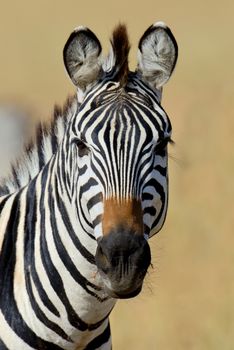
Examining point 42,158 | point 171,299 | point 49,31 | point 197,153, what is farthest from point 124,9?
point 42,158

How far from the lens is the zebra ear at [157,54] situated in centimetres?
705

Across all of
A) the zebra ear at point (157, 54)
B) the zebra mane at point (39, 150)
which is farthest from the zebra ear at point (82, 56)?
the zebra mane at point (39, 150)

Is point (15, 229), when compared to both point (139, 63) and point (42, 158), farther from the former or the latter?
point (139, 63)

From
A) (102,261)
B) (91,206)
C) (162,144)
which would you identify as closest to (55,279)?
(91,206)

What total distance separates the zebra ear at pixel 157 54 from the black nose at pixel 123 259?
1270mm

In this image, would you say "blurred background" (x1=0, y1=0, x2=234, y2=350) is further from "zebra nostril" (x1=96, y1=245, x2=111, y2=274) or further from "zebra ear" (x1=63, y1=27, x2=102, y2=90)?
"zebra ear" (x1=63, y1=27, x2=102, y2=90)

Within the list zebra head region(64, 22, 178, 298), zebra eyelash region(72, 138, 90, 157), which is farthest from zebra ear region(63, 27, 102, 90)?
zebra eyelash region(72, 138, 90, 157)

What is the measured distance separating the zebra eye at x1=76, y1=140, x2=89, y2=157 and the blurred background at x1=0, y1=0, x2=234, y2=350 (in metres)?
0.69

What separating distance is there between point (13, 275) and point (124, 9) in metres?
34.5

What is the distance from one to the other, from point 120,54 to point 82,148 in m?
0.67

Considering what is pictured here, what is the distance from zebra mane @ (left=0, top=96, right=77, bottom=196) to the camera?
25.2ft

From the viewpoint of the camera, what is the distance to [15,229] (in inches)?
290

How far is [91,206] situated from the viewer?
21.7 ft

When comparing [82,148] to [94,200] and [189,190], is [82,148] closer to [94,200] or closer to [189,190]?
[94,200]
